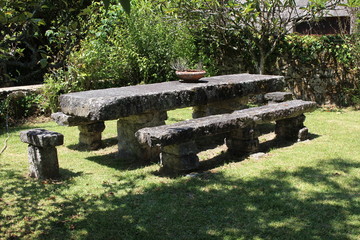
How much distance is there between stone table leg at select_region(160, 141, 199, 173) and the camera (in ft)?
17.9

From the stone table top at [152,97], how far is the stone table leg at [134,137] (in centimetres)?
25

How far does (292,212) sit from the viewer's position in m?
4.23

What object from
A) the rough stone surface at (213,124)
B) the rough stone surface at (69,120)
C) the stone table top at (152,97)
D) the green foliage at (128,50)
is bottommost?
the rough stone surface at (213,124)

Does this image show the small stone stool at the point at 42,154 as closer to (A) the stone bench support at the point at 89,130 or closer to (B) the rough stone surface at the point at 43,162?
(B) the rough stone surface at the point at 43,162

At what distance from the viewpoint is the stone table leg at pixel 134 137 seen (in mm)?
6324

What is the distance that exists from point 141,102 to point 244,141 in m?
1.64

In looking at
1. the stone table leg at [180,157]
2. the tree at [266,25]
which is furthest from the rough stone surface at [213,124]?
the tree at [266,25]

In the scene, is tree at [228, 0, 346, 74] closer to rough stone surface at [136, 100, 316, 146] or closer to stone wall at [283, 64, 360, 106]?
stone wall at [283, 64, 360, 106]

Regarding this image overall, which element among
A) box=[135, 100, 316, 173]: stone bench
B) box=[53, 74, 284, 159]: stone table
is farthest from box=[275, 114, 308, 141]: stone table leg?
box=[53, 74, 284, 159]: stone table

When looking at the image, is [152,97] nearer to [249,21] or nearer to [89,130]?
[89,130]

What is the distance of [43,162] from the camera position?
546cm

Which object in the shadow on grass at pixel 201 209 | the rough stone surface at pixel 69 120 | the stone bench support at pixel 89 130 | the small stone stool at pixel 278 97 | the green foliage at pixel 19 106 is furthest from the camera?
the green foliage at pixel 19 106

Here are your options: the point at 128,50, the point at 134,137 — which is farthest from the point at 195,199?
the point at 128,50

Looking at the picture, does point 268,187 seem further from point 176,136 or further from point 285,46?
point 285,46
